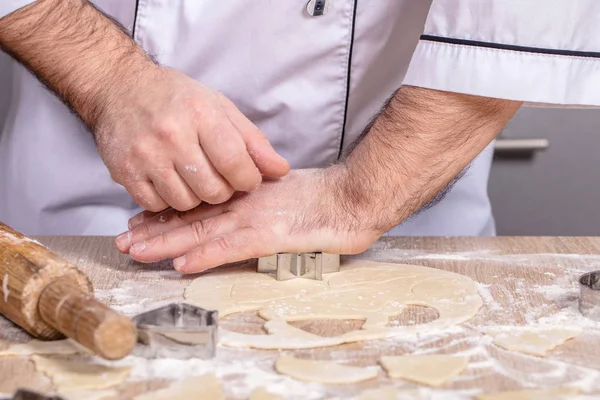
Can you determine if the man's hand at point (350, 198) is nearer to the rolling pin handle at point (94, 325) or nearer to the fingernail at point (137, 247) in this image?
the fingernail at point (137, 247)

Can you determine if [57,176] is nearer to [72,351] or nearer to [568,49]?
[72,351]

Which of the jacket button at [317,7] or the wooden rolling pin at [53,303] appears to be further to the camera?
the jacket button at [317,7]

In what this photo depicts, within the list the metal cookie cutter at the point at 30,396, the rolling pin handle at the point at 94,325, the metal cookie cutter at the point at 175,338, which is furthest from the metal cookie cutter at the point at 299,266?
the metal cookie cutter at the point at 30,396

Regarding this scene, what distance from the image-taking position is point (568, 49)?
103 centimetres

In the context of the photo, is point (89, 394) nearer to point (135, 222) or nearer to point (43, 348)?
point (43, 348)

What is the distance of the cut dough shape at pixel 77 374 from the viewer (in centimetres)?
79

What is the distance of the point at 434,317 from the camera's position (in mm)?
976

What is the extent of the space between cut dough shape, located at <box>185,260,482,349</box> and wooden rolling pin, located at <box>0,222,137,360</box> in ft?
0.55

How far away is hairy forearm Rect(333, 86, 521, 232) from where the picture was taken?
43.2 inches

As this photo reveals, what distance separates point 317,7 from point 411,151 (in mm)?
275

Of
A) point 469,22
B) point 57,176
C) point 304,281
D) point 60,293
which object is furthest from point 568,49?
point 57,176

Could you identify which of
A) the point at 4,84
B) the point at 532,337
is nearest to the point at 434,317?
the point at 532,337

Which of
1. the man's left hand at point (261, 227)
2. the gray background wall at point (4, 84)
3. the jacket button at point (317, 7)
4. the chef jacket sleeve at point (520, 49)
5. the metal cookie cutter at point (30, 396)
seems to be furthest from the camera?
the gray background wall at point (4, 84)

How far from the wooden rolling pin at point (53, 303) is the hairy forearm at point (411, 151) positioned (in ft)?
1.37
